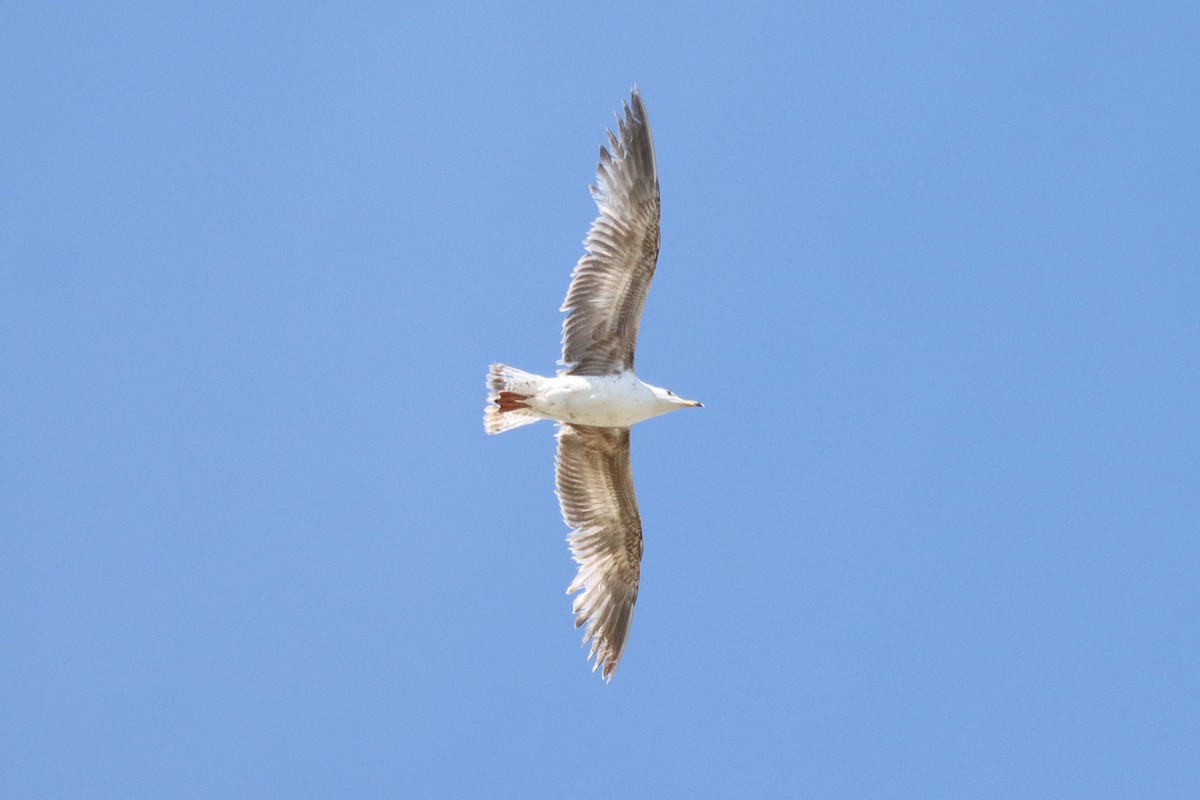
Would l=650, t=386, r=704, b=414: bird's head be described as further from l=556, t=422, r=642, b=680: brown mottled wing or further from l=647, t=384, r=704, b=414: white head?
l=556, t=422, r=642, b=680: brown mottled wing

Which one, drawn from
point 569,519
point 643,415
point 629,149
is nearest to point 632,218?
point 629,149

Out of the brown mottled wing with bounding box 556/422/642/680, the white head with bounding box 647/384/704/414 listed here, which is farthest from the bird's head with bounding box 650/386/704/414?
the brown mottled wing with bounding box 556/422/642/680

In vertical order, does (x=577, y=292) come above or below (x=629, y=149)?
below

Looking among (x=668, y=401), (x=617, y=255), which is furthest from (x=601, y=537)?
(x=617, y=255)

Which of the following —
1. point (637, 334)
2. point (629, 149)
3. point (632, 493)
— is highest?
point (629, 149)

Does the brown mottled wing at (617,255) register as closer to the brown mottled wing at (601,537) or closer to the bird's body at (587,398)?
the bird's body at (587,398)

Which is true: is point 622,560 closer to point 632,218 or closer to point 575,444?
point 575,444

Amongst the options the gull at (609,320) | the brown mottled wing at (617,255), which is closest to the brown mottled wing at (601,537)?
the gull at (609,320)
